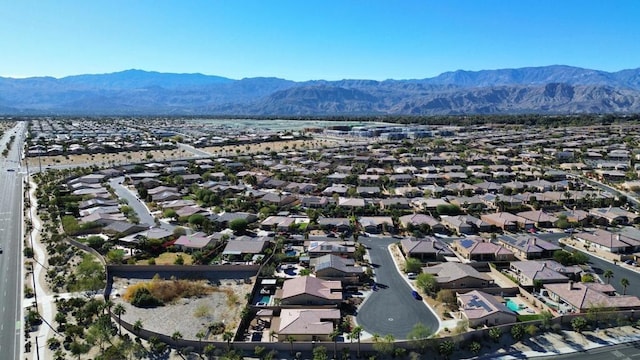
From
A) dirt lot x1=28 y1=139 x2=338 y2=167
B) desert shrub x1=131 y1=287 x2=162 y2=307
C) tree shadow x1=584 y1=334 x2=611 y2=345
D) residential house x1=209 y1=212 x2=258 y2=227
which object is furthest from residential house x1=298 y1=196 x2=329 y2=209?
dirt lot x1=28 y1=139 x2=338 y2=167

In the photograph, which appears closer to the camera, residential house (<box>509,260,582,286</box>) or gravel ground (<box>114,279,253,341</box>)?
gravel ground (<box>114,279,253,341</box>)

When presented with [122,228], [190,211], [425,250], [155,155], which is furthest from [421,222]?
[155,155]

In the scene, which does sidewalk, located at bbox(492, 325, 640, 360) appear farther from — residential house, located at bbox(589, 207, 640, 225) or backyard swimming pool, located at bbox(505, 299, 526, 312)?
residential house, located at bbox(589, 207, 640, 225)

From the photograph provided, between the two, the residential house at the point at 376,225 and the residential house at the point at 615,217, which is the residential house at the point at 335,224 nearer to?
the residential house at the point at 376,225

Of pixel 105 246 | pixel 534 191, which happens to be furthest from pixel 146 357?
pixel 534 191

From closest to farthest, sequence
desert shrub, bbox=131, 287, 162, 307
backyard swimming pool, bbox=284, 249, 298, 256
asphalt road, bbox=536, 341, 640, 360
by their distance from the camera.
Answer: asphalt road, bbox=536, 341, 640, 360 → desert shrub, bbox=131, 287, 162, 307 → backyard swimming pool, bbox=284, 249, 298, 256

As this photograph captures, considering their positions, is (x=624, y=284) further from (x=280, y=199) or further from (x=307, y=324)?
(x=280, y=199)

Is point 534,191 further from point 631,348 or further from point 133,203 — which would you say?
point 133,203
